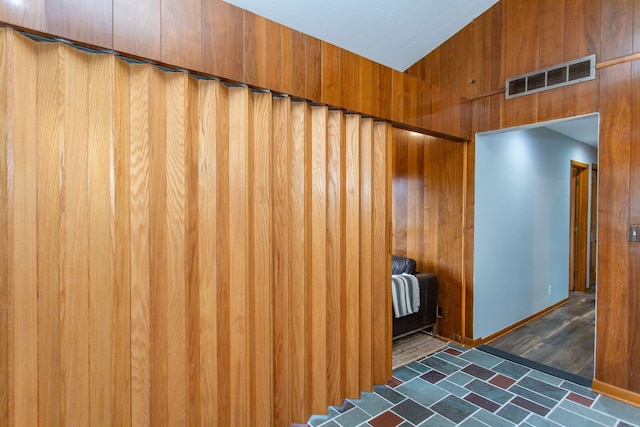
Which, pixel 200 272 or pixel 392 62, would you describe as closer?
pixel 200 272

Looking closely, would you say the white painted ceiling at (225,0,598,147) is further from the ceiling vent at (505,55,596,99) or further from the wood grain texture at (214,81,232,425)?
the wood grain texture at (214,81,232,425)

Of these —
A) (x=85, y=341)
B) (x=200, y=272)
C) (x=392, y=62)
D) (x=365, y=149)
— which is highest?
(x=392, y=62)

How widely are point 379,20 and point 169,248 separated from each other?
2629mm

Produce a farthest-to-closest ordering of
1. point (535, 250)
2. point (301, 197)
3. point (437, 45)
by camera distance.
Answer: point (535, 250) → point (437, 45) → point (301, 197)

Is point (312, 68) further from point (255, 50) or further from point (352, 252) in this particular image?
point (352, 252)

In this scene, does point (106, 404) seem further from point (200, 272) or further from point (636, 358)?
point (636, 358)

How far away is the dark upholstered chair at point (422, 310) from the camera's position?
3158mm

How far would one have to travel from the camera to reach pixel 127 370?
4.64 ft

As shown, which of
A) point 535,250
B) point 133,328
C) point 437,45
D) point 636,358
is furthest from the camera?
point 535,250

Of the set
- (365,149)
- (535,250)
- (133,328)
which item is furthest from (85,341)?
(535,250)

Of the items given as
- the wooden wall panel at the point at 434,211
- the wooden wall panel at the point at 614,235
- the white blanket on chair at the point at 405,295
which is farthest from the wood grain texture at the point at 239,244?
the wooden wall panel at the point at 614,235

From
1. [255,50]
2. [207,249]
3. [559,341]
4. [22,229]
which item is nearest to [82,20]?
[255,50]

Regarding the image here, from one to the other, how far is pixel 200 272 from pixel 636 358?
3.15 m

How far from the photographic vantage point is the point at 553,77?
8.57 feet
